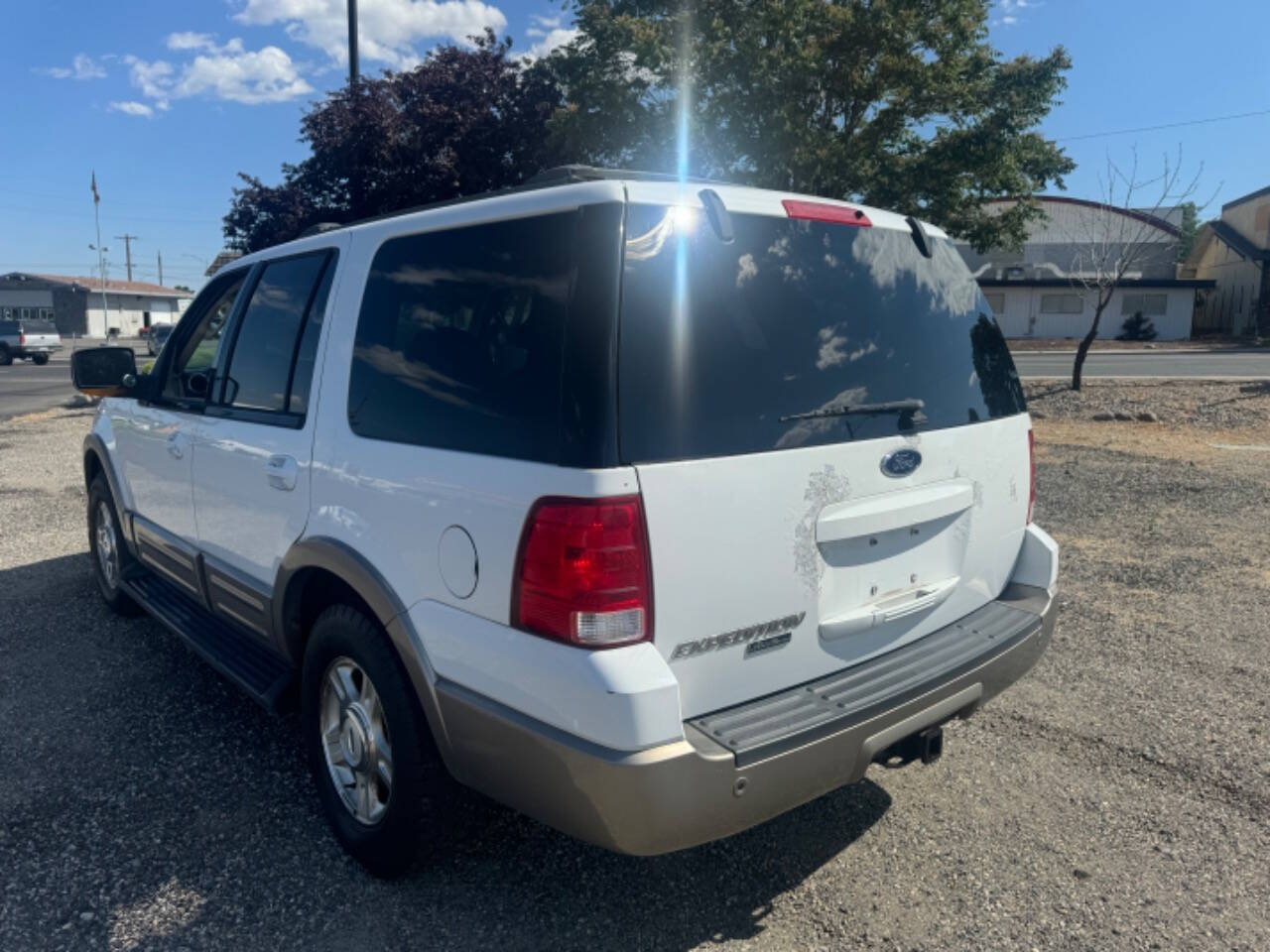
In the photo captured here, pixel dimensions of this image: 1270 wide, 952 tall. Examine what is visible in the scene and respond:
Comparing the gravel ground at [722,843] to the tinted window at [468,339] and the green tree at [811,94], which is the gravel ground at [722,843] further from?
the green tree at [811,94]

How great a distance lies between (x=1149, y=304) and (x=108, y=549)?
52963mm

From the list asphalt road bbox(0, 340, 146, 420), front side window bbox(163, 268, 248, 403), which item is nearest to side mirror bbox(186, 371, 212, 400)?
front side window bbox(163, 268, 248, 403)

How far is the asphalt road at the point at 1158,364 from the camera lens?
77.9ft

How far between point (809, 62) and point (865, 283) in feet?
34.1

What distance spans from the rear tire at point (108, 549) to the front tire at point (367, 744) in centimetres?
261

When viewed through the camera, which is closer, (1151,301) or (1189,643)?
(1189,643)

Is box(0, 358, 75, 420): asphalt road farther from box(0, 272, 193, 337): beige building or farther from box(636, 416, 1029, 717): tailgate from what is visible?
box(0, 272, 193, 337): beige building

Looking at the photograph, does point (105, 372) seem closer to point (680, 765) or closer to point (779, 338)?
point (779, 338)

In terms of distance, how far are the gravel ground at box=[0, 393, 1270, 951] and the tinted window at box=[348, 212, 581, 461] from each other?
141 cm

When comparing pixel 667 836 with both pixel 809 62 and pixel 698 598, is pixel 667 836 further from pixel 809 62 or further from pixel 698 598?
pixel 809 62

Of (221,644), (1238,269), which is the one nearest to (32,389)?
(221,644)

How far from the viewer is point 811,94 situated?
513 inches

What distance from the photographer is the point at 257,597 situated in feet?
11.3

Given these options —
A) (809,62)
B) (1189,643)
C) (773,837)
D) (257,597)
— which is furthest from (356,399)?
(809,62)
